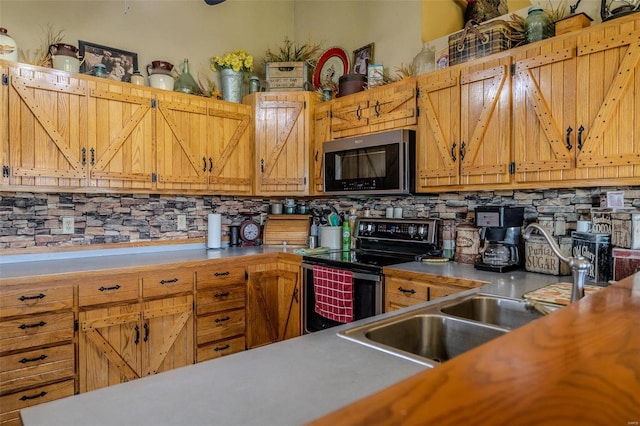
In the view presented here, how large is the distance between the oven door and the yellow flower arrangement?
186 centimetres

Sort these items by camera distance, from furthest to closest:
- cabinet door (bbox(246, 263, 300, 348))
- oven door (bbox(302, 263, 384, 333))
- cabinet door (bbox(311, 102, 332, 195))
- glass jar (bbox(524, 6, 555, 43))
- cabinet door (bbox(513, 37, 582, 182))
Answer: cabinet door (bbox(311, 102, 332, 195))
cabinet door (bbox(246, 263, 300, 348))
oven door (bbox(302, 263, 384, 333))
glass jar (bbox(524, 6, 555, 43))
cabinet door (bbox(513, 37, 582, 182))

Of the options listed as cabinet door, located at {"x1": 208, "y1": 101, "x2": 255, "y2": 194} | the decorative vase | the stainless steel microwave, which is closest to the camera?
the stainless steel microwave

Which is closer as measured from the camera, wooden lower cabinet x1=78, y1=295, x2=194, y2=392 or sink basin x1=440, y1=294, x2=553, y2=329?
sink basin x1=440, y1=294, x2=553, y2=329

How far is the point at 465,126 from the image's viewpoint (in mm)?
2557

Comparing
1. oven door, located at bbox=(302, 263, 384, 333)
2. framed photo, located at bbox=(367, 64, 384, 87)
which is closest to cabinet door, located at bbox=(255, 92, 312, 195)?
framed photo, located at bbox=(367, 64, 384, 87)

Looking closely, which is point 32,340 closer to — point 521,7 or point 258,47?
point 258,47

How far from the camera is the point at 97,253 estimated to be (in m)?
3.06

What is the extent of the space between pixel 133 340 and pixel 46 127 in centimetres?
149

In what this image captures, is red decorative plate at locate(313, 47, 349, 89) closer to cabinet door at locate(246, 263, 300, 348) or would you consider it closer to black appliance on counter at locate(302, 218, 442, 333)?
black appliance on counter at locate(302, 218, 442, 333)

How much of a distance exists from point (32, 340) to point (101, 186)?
3.51ft

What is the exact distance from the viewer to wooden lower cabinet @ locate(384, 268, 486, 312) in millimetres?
2182

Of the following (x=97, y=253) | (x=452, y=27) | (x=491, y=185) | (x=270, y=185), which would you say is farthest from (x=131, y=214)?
(x=452, y=27)

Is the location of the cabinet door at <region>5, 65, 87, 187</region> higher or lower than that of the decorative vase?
lower

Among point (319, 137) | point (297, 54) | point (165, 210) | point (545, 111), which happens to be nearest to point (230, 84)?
point (297, 54)
